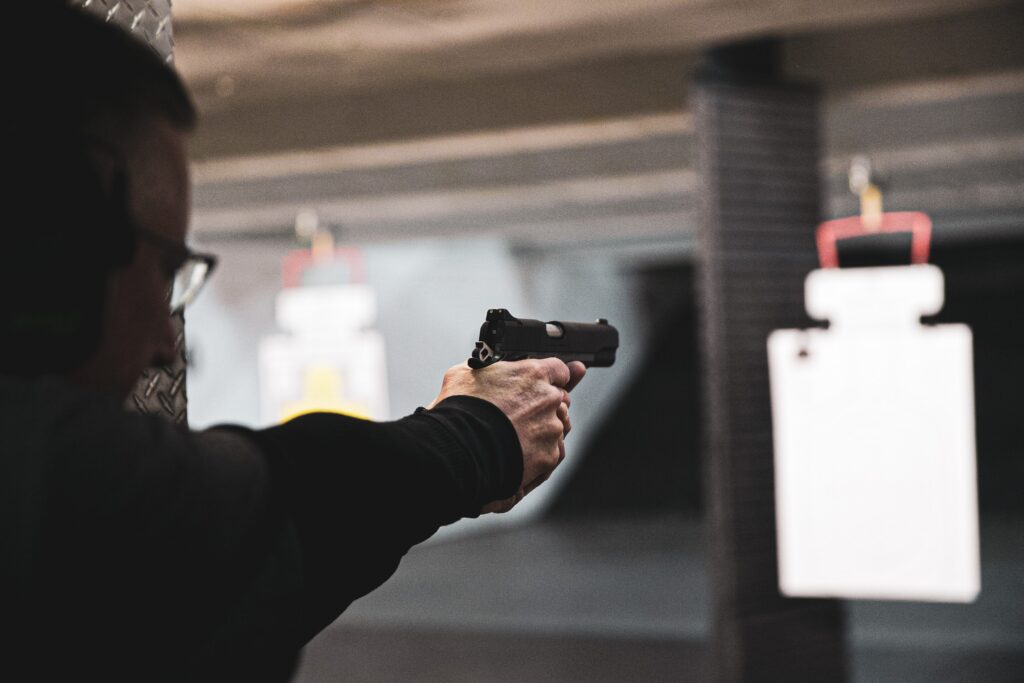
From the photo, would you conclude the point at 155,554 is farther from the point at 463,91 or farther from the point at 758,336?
the point at 463,91

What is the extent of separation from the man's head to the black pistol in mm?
356

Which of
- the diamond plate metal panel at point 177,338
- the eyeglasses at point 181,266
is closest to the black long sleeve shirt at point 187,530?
the eyeglasses at point 181,266

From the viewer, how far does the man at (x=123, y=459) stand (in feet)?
1.91

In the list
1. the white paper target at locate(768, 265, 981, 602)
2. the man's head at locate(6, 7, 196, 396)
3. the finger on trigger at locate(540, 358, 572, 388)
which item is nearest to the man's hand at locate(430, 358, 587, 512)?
the finger on trigger at locate(540, 358, 572, 388)

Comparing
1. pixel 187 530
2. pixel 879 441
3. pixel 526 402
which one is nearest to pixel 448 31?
pixel 879 441

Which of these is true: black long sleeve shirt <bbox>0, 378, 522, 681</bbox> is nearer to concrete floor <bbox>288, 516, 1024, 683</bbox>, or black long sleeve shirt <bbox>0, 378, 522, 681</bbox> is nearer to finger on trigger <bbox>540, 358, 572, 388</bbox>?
finger on trigger <bbox>540, 358, 572, 388</bbox>

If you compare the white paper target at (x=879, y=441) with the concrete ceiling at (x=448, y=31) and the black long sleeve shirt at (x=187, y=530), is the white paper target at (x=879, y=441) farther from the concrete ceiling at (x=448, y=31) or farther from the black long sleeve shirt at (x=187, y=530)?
the black long sleeve shirt at (x=187, y=530)

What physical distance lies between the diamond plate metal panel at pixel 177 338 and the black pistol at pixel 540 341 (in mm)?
351

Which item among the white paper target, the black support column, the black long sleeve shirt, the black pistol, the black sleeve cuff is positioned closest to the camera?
the black long sleeve shirt

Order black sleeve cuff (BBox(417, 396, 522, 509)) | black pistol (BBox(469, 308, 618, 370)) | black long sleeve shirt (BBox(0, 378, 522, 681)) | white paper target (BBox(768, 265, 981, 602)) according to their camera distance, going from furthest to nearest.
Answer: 1. white paper target (BBox(768, 265, 981, 602))
2. black pistol (BBox(469, 308, 618, 370))
3. black sleeve cuff (BBox(417, 396, 522, 509))
4. black long sleeve shirt (BBox(0, 378, 522, 681))

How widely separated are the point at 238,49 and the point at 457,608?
374 cm

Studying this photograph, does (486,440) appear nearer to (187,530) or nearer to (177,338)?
(187,530)

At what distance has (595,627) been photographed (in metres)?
5.50

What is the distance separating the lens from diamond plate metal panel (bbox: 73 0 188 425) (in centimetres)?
116
